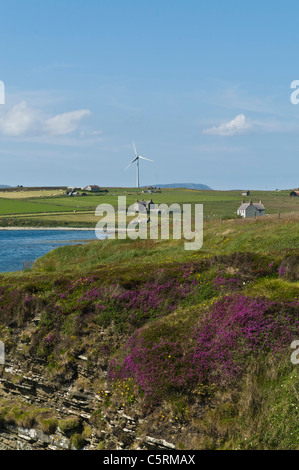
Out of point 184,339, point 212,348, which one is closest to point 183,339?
point 184,339

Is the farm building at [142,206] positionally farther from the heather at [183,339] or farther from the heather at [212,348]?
the heather at [212,348]

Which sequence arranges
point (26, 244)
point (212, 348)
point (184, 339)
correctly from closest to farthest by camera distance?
point (212, 348)
point (184, 339)
point (26, 244)

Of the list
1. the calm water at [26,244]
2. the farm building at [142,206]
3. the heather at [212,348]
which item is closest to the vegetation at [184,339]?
the heather at [212,348]

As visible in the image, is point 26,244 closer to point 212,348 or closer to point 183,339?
point 183,339

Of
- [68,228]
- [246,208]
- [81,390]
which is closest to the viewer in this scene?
[81,390]

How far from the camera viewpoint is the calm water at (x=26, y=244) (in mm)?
75062

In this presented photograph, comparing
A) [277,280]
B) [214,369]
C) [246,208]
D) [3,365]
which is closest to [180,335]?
[214,369]

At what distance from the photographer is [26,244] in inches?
4112

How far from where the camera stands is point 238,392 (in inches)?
657

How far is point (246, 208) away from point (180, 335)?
81.3 metres

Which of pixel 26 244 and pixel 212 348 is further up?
pixel 212 348

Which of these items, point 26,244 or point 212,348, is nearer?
point 212,348

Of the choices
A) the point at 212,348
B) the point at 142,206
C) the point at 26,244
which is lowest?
the point at 26,244
